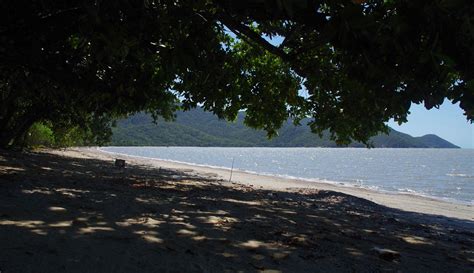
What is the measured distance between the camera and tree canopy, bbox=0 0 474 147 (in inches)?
164

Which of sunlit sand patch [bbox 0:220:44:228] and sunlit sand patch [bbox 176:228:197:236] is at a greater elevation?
sunlit sand patch [bbox 176:228:197:236]

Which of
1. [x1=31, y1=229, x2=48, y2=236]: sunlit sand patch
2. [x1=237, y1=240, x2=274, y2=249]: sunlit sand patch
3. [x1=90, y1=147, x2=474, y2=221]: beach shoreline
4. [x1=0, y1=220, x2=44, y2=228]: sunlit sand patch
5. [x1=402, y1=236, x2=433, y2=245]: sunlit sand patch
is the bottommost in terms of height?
[x1=31, y1=229, x2=48, y2=236]: sunlit sand patch

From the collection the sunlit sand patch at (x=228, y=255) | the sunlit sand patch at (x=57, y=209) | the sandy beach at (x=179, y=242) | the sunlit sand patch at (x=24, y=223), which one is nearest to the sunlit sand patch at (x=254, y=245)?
the sandy beach at (x=179, y=242)

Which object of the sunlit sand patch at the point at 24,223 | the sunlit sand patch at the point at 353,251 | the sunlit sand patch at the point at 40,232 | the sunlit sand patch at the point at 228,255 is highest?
the sunlit sand patch at the point at 353,251

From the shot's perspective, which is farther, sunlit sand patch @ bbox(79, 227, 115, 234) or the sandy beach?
sunlit sand patch @ bbox(79, 227, 115, 234)

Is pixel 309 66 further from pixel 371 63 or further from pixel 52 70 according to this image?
pixel 52 70

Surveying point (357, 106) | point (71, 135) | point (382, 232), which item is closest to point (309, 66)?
point (357, 106)

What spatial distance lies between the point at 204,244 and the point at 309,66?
681 centimetres

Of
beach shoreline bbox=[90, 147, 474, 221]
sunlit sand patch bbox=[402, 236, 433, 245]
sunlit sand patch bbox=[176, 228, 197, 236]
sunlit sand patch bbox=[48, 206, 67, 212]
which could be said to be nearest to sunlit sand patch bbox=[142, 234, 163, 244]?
sunlit sand patch bbox=[176, 228, 197, 236]

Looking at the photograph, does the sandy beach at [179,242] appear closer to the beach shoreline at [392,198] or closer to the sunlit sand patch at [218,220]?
the sunlit sand patch at [218,220]

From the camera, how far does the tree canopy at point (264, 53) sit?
416 centimetres

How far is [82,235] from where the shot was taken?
452 centimetres

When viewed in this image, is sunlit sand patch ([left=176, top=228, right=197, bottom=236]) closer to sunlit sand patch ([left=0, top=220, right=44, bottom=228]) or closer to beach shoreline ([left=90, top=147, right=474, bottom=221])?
sunlit sand patch ([left=0, top=220, right=44, bottom=228])

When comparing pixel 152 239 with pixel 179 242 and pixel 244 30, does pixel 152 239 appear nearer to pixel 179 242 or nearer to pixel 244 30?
pixel 179 242
